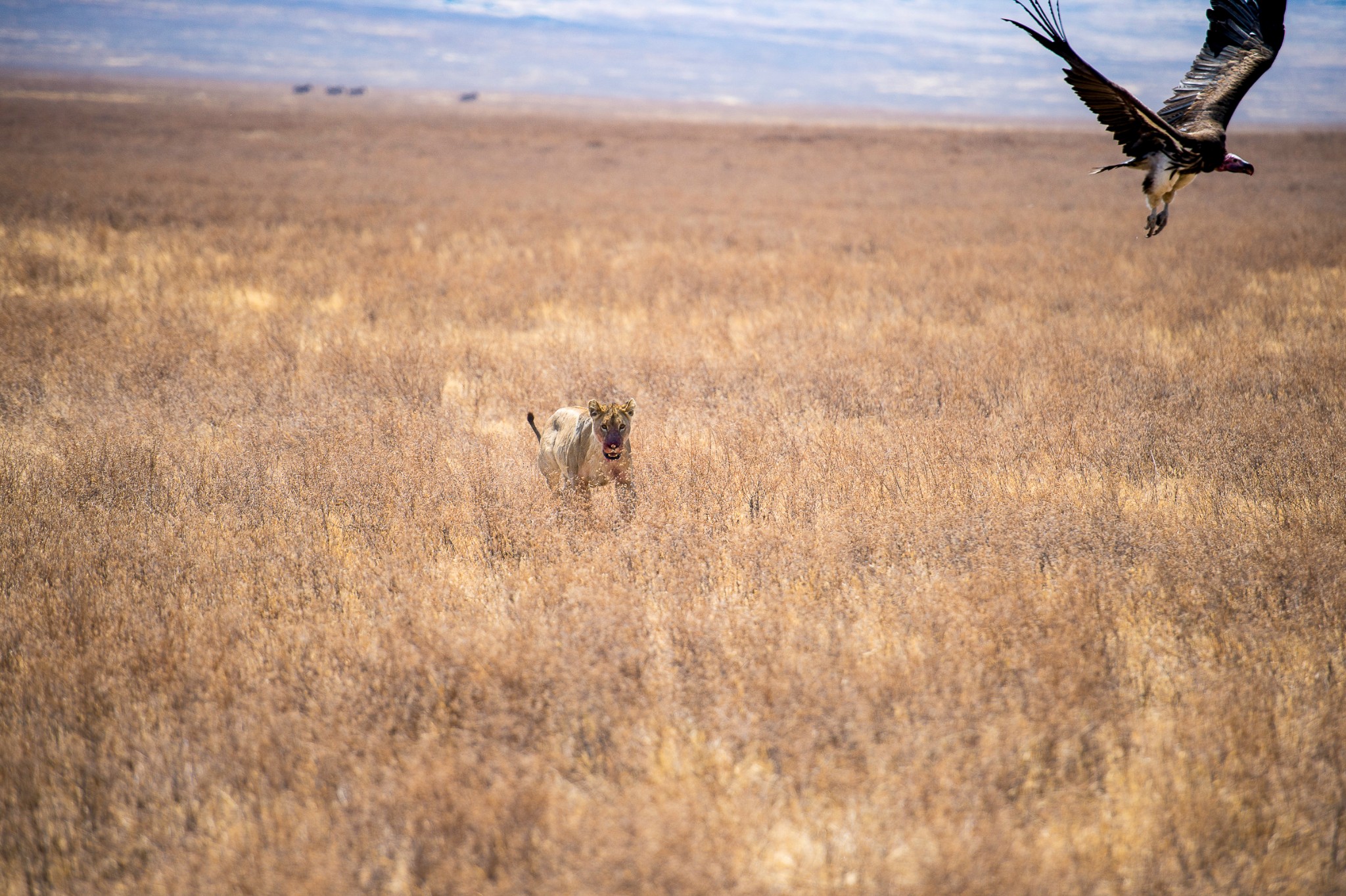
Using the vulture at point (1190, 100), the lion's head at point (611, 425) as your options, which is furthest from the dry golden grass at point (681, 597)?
the vulture at point (1190, 100)

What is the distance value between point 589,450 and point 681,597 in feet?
4.73

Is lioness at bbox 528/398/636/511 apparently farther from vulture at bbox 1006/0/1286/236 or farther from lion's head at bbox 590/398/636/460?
vulture at bbox 1006/0/1286/236

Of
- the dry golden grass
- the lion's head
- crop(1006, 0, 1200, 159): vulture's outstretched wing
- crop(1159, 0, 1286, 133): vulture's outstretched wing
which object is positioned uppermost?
crop(1159, 0, 1286, 133): vulture's outstretched wing

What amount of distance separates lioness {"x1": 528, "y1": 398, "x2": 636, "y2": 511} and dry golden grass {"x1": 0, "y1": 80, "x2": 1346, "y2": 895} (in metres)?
0.29

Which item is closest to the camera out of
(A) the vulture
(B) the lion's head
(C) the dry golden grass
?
(C) the dry golden grass

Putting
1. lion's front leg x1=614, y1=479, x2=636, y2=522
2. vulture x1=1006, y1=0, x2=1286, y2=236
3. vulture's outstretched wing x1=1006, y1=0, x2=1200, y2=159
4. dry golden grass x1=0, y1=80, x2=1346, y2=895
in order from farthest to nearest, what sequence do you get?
lion's front leg x1=614, y1=479, x2=636, y2=522, vulture x1=1006, y1=0, x2=1286, y2=236, vulture's outstretched wing x1=1006, y1=0, x2=1200, y2=159, dry golden grass x1=0, y1=80, x2=1346, y2=895

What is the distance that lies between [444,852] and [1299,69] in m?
259

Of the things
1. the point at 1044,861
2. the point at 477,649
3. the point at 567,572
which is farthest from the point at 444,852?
the point at 1044,861

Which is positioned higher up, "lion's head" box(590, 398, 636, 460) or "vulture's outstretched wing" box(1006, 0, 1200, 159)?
"vulture's outstretched wing" box(1006, 0, 1200, 159)

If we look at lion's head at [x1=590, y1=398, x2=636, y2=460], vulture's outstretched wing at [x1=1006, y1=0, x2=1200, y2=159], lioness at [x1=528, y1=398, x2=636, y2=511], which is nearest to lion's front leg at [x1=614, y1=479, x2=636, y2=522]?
lioness at [x1=528, y1=398, x2=636, y2=511]

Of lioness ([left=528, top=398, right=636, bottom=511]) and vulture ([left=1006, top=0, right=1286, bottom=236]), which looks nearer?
vulture ([left=1006, top=0, right=1286, bottom=236])

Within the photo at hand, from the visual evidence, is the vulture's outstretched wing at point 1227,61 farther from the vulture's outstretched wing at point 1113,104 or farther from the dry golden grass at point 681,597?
the dry golden grass at point 681,597

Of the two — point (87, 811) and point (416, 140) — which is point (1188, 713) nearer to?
point (87, 811)

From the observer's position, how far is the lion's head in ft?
15.0
